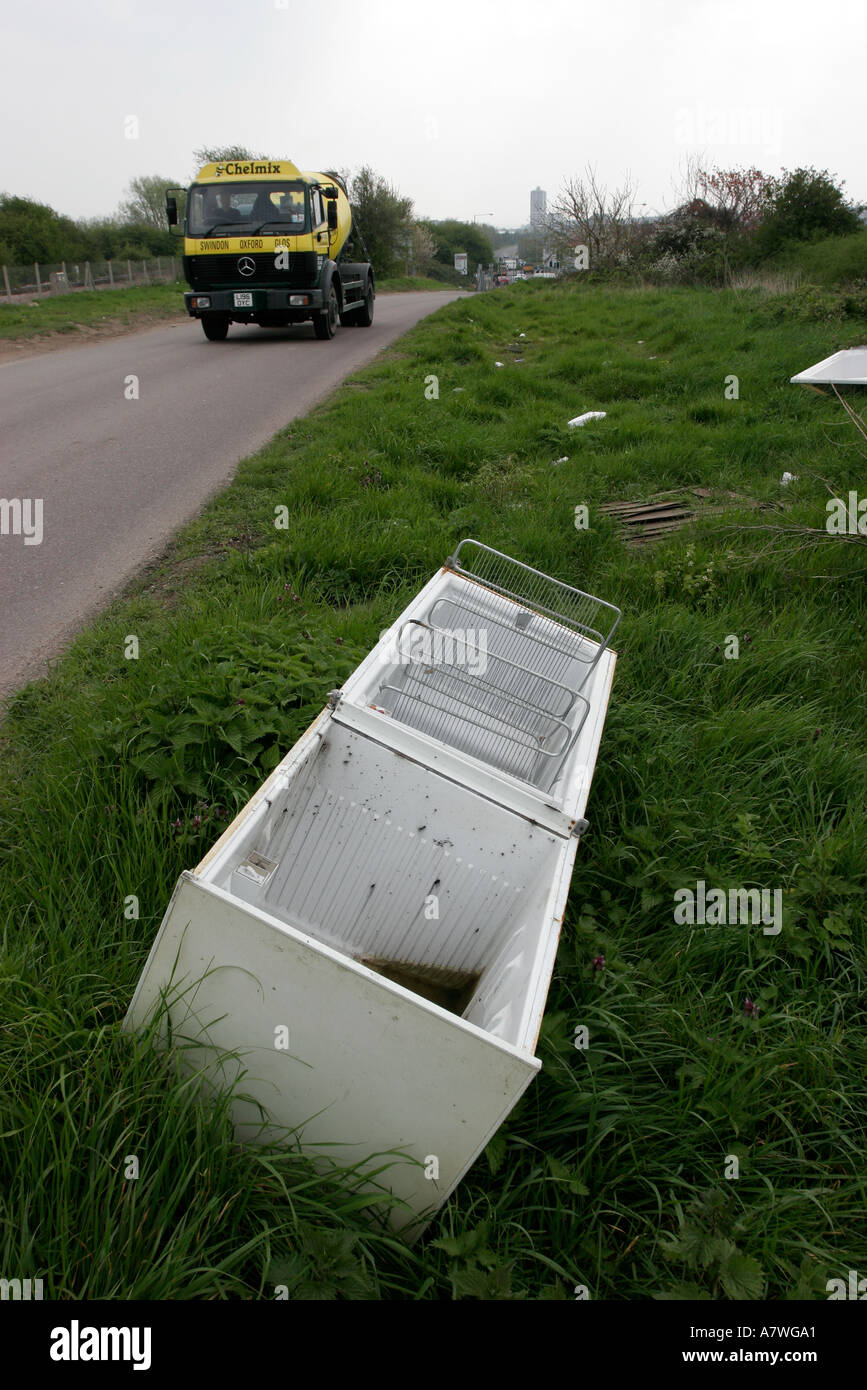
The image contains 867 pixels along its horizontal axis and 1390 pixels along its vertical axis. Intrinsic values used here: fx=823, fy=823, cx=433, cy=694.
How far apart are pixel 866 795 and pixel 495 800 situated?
1.55 metres

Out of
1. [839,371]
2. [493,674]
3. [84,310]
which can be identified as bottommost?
[493,674]

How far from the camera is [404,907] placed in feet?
8.12

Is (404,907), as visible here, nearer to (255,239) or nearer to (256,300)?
(256,300)

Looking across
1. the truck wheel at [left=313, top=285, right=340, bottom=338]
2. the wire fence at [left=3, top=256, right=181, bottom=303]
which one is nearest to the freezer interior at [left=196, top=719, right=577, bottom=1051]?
the truck wheel at [left=313, top=285, right=340, bottom=338]

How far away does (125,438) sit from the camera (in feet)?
23.6

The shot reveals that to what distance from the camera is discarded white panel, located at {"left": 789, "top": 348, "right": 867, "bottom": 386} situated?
7.10 meters

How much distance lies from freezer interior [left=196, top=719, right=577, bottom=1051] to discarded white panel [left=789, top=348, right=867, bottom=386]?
20.3ft

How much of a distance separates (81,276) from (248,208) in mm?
11686

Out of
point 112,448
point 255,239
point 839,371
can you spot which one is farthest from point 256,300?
point 839,371

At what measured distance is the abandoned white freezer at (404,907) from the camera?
1.52m

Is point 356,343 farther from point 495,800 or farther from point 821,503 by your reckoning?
point 495,800

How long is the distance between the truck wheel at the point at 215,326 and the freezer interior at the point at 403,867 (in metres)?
11.6

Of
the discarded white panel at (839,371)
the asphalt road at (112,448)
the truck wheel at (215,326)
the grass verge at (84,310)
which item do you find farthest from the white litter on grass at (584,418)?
the grass verge at (84,310)

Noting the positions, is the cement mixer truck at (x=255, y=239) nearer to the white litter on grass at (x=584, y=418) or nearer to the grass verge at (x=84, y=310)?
the grass verge at (x=84, y=310)
